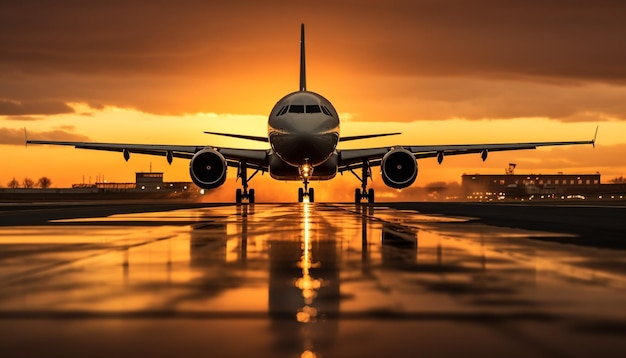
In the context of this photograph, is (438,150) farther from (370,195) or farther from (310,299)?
(310,299)

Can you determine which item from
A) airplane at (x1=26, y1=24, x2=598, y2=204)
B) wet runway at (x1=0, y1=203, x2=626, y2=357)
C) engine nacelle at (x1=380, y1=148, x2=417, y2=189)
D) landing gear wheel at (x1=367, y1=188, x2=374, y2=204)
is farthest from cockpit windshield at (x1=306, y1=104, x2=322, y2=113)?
wet runway at (x1=0, y1=203, x2=626, y2=357)

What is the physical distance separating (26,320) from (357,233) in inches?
471

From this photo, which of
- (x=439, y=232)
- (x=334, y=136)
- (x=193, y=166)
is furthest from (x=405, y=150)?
(x=439, y=232)

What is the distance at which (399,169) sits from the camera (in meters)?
39.3

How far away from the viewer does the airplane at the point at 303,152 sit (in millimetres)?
34594

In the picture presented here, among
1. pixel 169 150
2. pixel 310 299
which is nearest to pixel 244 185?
pixel 169 150

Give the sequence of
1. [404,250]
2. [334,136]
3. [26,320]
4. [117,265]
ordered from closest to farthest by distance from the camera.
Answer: [26,320], [117,265], [404,250], [334,136]

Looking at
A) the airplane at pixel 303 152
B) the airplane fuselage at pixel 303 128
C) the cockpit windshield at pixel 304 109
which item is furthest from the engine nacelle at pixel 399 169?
the cockpit windshield at pixel 304 109

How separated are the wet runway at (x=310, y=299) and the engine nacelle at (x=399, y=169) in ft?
80.9

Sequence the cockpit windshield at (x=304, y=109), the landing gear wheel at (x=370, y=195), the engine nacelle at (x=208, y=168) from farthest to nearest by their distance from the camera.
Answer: the landing gear wheel at (x=370, y=195), the engine nacelle at (x=208, y=168), the cockpit windshield at (x=304, y=109)

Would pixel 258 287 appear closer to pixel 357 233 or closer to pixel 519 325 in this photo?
pixel 519 325

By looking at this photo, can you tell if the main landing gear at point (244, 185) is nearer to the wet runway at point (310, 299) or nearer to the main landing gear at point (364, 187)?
the main landing gear at point (364, 187)

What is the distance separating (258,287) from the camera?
8.46 m

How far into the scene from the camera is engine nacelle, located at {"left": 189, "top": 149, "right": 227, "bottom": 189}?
38.4 m
